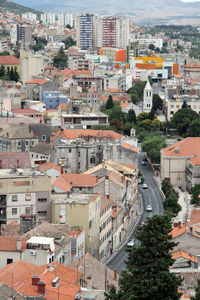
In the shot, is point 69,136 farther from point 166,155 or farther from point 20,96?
point 20,96

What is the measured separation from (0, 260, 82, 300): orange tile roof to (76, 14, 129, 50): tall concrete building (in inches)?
6305

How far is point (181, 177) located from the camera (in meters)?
73.4

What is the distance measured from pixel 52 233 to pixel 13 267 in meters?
6.14

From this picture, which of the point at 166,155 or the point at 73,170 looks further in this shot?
the point at 166,155

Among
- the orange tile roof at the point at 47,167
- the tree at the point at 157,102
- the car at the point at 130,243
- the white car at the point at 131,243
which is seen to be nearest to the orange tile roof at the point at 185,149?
the orange tile roof at the point at 47,167

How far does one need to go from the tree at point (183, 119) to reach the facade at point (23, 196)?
166ft

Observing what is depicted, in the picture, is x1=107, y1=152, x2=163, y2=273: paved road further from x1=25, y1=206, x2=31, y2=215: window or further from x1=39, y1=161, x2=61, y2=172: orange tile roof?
x1=39, y1=161, x2=61, y2=172: orange tile roof

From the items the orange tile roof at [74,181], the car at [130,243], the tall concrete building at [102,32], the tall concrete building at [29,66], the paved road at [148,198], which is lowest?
the paved road at [148,198]

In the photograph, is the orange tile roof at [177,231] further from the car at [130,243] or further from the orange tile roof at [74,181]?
the orange tile roof at [74,181]

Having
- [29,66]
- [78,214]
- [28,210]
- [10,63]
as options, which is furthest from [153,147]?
[10,63]

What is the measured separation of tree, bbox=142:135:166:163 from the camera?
79438mm

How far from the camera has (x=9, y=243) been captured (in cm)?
3881

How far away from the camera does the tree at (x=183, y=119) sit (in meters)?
96.2

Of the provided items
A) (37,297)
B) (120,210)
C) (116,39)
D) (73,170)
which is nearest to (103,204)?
(120,210)
